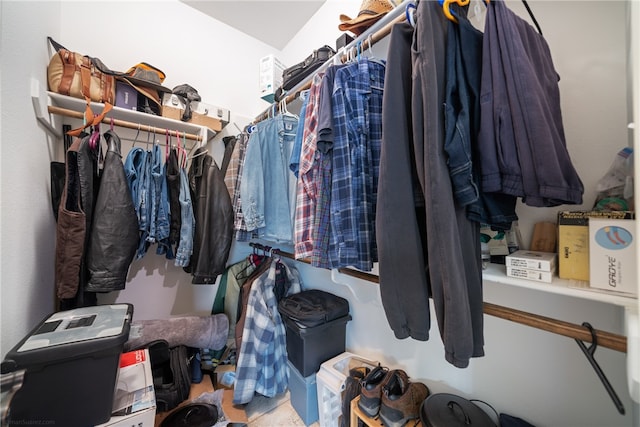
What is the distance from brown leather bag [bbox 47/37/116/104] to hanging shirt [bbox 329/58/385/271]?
4.48 ft

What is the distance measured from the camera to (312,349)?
121 centimetres

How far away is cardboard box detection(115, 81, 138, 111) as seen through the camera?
4.27 ft

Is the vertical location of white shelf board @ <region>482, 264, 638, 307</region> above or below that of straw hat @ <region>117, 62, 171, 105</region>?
below

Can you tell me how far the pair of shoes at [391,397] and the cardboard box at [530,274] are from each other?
64cm

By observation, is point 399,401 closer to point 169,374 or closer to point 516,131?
point 516,131

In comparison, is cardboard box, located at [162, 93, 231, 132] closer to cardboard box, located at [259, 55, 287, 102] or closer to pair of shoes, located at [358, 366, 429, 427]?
cardboard box, located at [259, 55, 287, 102]

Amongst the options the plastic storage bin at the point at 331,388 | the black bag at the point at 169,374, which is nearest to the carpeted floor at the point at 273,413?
the plastic storage bin at the point at 331,388

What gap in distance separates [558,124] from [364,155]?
0.50 m

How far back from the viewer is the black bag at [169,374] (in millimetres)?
1168

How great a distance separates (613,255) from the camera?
483 mm

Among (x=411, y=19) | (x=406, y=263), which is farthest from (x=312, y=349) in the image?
(x=411, y=19)

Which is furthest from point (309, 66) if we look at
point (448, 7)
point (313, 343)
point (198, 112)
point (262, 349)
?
point (262, 349)

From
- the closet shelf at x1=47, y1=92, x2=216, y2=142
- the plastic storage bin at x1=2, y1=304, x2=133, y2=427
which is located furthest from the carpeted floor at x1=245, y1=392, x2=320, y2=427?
the closet shelf at x1=47, y1=92, x2=216, y2=142

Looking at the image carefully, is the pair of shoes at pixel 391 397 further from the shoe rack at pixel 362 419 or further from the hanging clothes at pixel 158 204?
the hanging clothes at pixel 158 204
